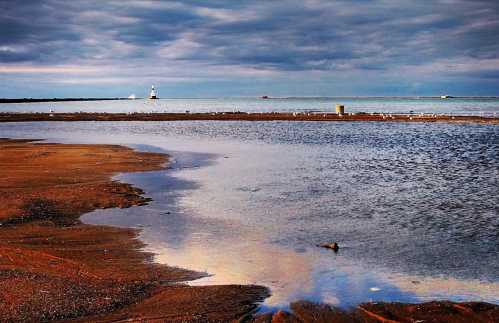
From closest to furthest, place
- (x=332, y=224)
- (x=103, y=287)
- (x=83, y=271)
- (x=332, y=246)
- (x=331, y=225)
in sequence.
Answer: (x=103, y=287), (x=83, y=271), (x=332, y=246), (x=331, y=225), (x=332, y=224)

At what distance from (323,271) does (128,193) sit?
34.1 feet

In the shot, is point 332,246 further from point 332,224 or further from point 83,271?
point 83,271

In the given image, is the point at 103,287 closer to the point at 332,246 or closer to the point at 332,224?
the point at 332,246

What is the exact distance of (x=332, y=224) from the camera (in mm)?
14852

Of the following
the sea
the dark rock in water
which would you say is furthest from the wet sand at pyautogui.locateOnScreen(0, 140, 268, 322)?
the dark rock in water

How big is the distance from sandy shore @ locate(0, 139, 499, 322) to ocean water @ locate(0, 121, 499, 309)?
0.52m

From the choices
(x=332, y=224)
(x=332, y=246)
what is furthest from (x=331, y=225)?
(x=332, y=246)

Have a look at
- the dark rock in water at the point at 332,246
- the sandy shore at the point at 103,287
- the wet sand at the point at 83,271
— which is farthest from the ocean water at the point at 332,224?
the wet sand at the point at 83,271

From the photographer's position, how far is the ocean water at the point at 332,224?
399 inches

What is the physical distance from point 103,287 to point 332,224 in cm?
745

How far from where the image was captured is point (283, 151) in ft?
117

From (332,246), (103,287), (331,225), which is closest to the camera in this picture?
(103,287)

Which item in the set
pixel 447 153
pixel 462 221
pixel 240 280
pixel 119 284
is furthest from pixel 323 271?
pixel 447 153

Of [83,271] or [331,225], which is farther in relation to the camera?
[331,225]
